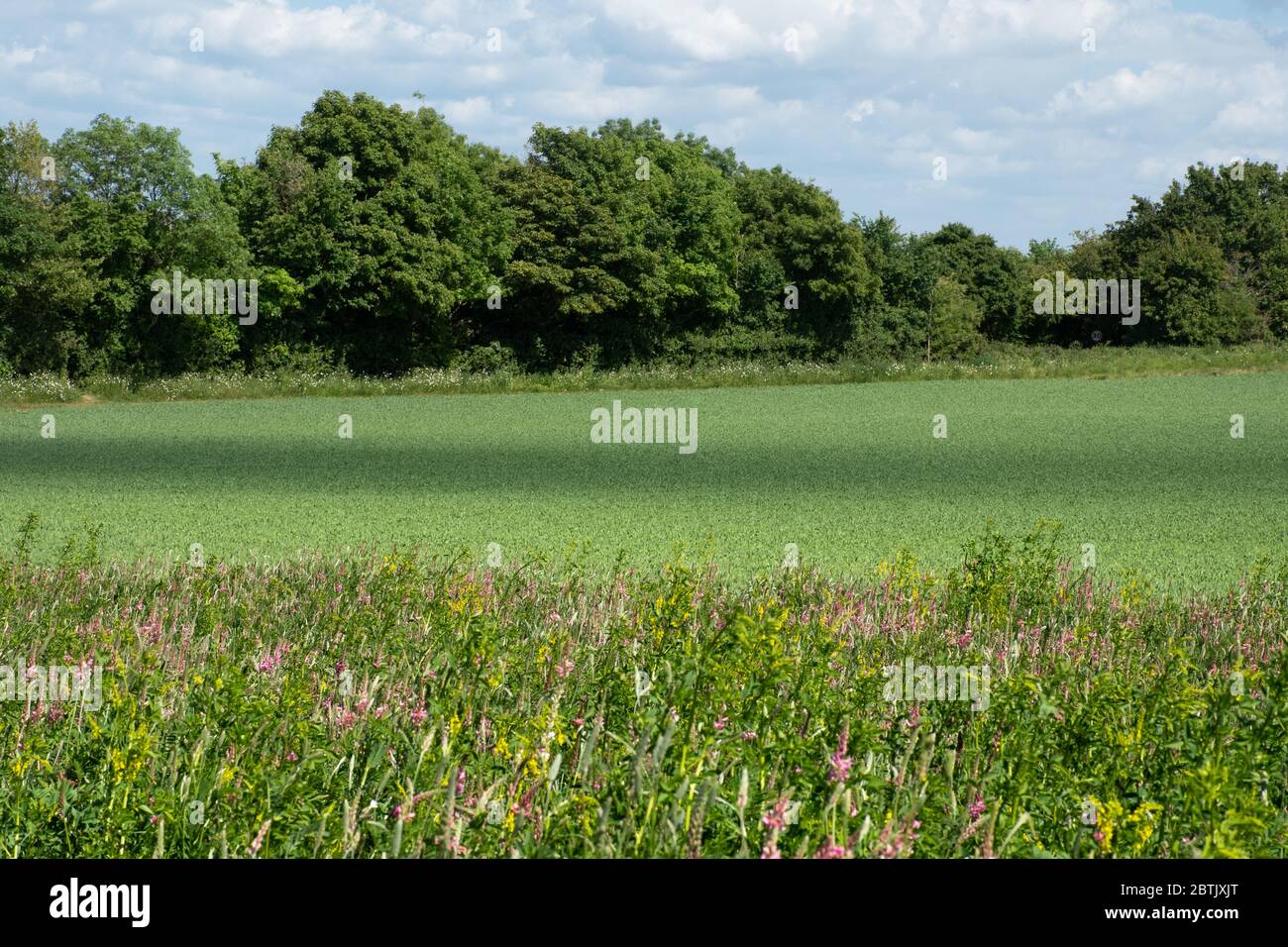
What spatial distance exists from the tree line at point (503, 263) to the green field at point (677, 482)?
854 cm

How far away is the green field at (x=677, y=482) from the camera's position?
15969mm

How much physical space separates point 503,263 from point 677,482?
42290mm

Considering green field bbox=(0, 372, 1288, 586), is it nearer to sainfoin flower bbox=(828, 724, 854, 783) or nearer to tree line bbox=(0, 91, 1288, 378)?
sainfoin flower bbox=(828, 724, 854, 783)

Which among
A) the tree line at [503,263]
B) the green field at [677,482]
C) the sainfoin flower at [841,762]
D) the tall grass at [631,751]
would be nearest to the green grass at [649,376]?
the tree line at [503,263]

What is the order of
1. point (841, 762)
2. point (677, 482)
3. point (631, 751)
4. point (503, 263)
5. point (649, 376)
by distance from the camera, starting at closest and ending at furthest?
point (631, 751)
point (841, 762)
point (677, 482)
point (649, 376)
point (503, 263)

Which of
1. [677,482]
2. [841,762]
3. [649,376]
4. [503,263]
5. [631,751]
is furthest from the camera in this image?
[503,263]

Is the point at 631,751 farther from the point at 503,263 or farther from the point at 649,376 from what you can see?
the point at 503,263

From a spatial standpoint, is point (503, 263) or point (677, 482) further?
point (503, 263)

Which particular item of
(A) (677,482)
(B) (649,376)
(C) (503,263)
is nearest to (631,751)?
(A) (677,482)

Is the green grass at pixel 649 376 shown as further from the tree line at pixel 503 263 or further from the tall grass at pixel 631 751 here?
the tall grass at pixel 631 751

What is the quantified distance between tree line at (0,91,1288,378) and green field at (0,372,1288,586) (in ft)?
28.0

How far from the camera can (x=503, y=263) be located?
6366 centimetres

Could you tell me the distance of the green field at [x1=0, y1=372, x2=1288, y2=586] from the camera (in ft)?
52.4

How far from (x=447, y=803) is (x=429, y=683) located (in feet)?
8.82
